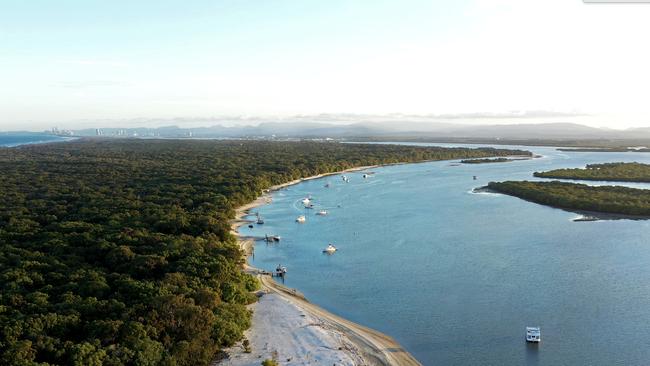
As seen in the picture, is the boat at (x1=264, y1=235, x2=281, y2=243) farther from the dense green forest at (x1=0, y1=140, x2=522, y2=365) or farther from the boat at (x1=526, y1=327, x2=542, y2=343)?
the boat at (x1=526, y1=327, x2=542, y2=343)

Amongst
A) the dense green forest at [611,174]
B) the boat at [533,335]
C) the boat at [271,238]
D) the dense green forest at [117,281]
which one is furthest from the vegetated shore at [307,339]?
the dense green forest at [611,174]

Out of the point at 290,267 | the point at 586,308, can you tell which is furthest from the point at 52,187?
the point at 586,308

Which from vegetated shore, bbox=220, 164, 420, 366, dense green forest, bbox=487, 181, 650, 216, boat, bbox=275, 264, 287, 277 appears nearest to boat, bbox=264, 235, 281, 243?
boat, bbox=275, 264, 287, 277

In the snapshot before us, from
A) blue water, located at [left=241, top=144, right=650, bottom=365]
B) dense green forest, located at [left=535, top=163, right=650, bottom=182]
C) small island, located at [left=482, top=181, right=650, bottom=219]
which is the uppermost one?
dense green forest, located at [left=535, top=163, right=650, bottom=182]

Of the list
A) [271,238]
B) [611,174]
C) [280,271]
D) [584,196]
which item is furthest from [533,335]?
Answer: [611,174]

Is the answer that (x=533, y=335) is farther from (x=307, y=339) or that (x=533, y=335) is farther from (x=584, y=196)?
(x=584, y=196)

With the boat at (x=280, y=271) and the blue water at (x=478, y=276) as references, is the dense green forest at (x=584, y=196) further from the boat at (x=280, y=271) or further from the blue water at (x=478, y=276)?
the boat at (x=280, y=271)
